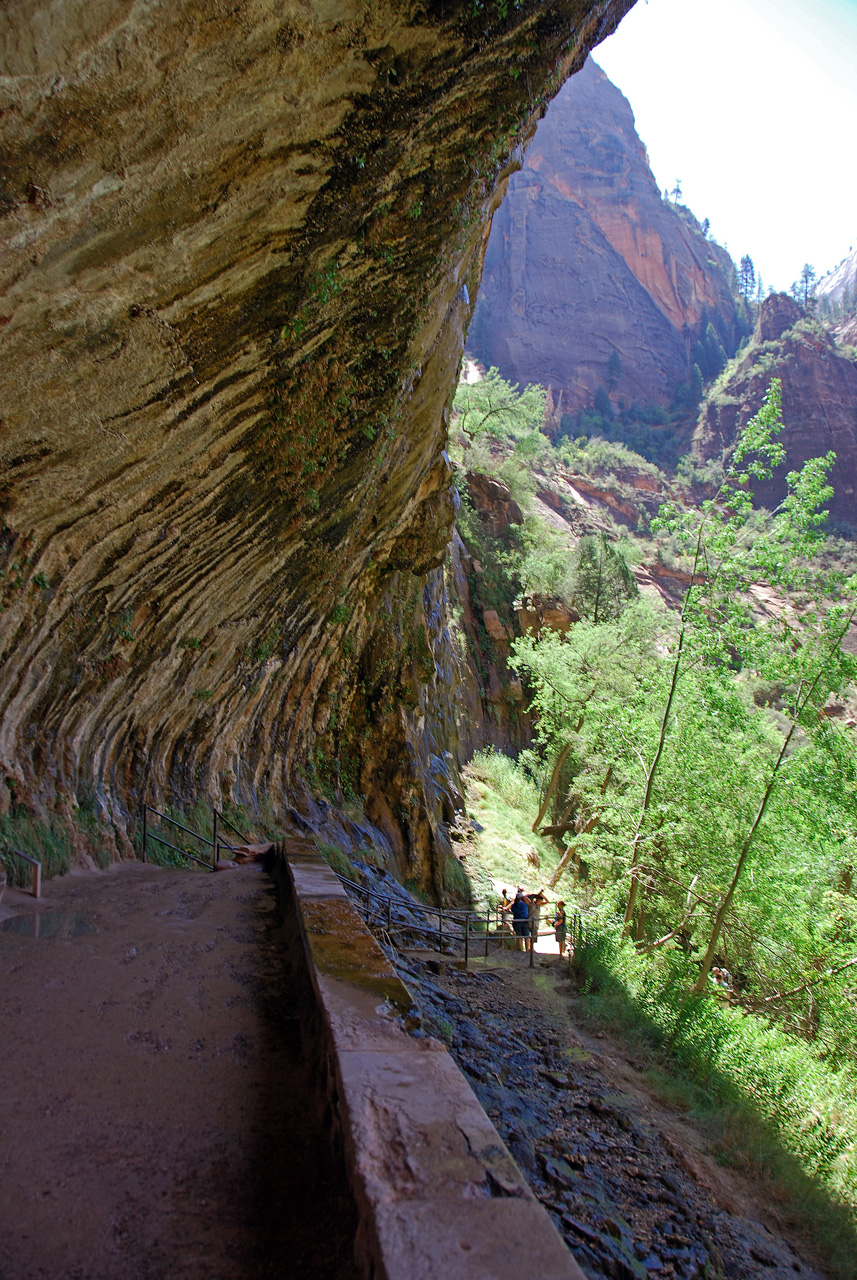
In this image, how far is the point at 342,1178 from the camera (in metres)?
2.28

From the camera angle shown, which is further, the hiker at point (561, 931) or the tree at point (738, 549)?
the hiker at point (561, 931)

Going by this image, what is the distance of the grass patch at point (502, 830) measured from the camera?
1855 centimetres

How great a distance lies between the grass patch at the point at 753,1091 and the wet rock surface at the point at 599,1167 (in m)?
0.74

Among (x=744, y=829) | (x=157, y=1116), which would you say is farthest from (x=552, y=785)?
(x=157, y=1116)

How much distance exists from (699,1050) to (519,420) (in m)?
35.1

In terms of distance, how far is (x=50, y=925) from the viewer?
16.0 feet

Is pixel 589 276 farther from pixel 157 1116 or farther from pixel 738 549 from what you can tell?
pixel 157 1116

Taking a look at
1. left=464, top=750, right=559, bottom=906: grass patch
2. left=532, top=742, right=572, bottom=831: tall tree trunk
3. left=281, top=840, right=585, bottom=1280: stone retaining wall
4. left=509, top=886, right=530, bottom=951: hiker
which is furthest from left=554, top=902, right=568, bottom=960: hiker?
left=532, top=742, right=572, bottom=831: tall tree trunk

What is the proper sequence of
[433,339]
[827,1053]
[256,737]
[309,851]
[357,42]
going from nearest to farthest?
[357,42] → [309,851] → [433,339] → [827,1053] → [256,737]

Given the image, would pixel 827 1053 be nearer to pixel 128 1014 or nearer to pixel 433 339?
pixel 128 1014

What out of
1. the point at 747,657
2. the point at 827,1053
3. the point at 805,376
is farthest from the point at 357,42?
the point at 805,376

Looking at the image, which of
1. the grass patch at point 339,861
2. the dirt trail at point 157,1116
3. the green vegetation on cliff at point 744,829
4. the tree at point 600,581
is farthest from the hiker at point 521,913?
the tree at point 600,581

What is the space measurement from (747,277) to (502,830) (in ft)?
385

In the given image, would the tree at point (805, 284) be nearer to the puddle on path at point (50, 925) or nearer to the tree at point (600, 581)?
the tree at point (600, 581)
